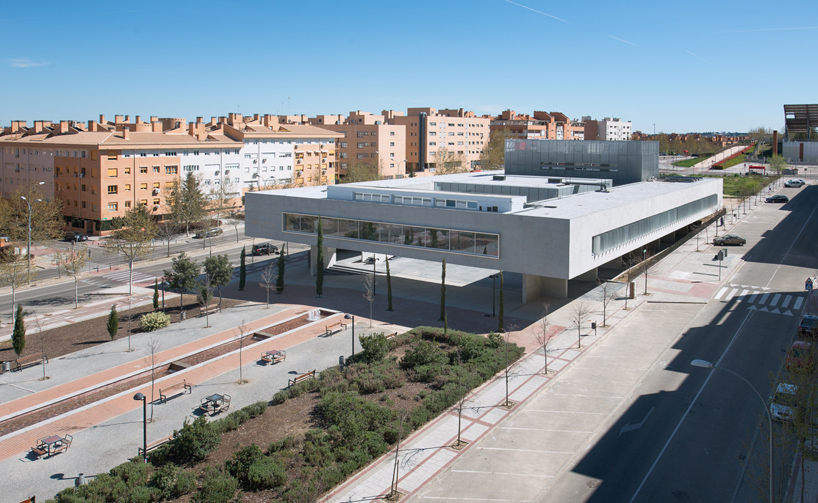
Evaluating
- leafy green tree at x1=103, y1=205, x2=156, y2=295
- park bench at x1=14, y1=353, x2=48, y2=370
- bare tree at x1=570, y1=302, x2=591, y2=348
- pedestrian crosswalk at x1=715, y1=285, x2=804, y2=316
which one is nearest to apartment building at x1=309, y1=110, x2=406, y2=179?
leafy green tree at x1=103, y1=205, x2=156, y2=295

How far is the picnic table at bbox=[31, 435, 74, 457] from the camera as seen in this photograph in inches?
930

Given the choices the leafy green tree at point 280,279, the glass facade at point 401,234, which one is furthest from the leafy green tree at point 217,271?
the glass facade at point 401,234

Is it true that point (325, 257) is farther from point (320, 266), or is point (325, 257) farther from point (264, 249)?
point (264, 249)

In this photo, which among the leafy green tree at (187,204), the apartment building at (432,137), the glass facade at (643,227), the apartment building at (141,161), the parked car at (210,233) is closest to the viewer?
the glass facade at (643,227)

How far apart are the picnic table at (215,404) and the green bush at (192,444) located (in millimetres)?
3949

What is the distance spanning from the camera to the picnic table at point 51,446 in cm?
2362

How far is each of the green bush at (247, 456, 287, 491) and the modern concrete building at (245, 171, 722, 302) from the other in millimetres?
24240

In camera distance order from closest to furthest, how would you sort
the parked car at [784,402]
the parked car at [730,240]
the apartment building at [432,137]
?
the parked car at [784,402] < the parked car at [730,240] < the apartment building at [432,137]

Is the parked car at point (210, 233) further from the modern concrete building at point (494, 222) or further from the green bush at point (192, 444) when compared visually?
the green bush at point (192, 444)

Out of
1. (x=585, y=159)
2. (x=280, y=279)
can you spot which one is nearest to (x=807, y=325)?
(x=280, y=279)

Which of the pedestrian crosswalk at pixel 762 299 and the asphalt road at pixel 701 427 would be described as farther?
the pedestrian crosswalk at pixel 762 299

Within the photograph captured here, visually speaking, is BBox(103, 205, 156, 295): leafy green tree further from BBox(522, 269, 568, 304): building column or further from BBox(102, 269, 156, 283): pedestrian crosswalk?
BBox(522, 269, 568, 304): building column

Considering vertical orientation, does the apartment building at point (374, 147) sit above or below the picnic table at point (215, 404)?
above

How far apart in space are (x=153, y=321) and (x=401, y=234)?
17.9 metres
